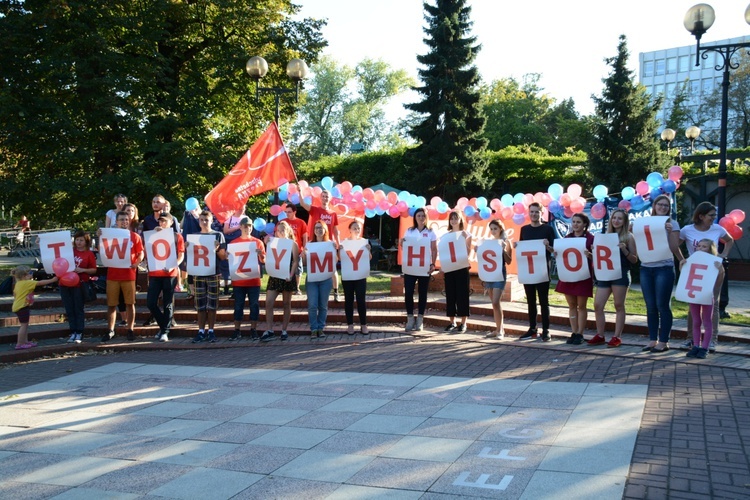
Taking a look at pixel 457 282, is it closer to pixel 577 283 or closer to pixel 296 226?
pixel 577 283

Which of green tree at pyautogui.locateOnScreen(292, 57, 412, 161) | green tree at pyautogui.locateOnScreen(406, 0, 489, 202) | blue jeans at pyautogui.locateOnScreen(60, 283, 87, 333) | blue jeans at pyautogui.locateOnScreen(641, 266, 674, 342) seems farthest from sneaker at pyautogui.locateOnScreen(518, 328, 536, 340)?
green tree at pyautogui.locateOnScreen(292, 57, 412, 161)

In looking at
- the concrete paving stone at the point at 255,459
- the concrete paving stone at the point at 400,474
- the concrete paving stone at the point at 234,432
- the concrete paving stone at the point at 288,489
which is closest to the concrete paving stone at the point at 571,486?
the concrete paving stone at the point at 400,474

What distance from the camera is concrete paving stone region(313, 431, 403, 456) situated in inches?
201

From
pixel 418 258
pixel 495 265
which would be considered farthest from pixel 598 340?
pixel 418 258

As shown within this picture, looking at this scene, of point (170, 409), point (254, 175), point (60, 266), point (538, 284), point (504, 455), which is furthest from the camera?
point (254, 175)

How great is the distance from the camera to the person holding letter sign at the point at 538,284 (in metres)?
9.53

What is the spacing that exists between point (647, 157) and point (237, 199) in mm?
15599

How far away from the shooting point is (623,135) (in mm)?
22500

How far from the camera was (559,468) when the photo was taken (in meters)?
4.50

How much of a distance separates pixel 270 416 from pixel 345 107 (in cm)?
6113

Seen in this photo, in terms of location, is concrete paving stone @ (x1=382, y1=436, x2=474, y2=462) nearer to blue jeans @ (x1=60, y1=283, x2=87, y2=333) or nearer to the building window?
blue jeans @ (x1=60, y1=283, x2=87, y2=333)

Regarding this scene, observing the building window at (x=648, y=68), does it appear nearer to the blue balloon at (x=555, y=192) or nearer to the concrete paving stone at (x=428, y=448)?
the blue balloon at (x=555, y=192)

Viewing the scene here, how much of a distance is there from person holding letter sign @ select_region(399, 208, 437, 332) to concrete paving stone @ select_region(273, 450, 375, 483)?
217 inches

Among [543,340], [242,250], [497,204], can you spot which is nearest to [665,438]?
[543,340]
